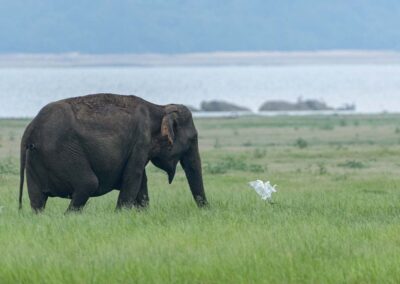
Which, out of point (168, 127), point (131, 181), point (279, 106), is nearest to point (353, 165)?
point (168, 127)

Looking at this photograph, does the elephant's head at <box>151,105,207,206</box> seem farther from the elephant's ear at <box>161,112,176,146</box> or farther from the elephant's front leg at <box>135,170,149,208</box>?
the elephant's front leg at <box>135,170,149,208</box>

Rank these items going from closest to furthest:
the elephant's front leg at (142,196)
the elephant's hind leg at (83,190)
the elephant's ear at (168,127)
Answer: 1. the elephant's hind leg at (83,190)
2. the elephant's ear at (168,127)
3. the elephant's front leg at (142,196)

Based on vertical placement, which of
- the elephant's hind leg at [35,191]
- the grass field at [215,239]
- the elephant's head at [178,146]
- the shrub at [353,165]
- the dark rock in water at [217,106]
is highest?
the elephant's head at [178,146]

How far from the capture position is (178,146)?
17.5m

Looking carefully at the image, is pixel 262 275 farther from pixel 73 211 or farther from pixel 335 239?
pixel 73 211

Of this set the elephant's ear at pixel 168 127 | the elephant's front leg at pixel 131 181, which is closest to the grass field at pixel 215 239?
the elephant's front leg at pixel 131 181

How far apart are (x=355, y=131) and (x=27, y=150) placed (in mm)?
32766

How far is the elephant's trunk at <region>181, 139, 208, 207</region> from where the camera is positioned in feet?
58.3

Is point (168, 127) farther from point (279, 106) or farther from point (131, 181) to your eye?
point (279, 106)

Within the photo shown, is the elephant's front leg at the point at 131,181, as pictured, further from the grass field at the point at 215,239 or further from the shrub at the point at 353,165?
the shrub at the point at 353,165

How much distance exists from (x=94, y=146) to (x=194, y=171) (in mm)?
1927

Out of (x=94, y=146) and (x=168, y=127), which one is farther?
(x=168, y=127)

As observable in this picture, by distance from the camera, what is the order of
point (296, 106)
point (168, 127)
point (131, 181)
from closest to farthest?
point (131, 181)
point (168, 127)
point (296, 106)

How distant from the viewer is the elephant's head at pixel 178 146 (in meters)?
17.1
